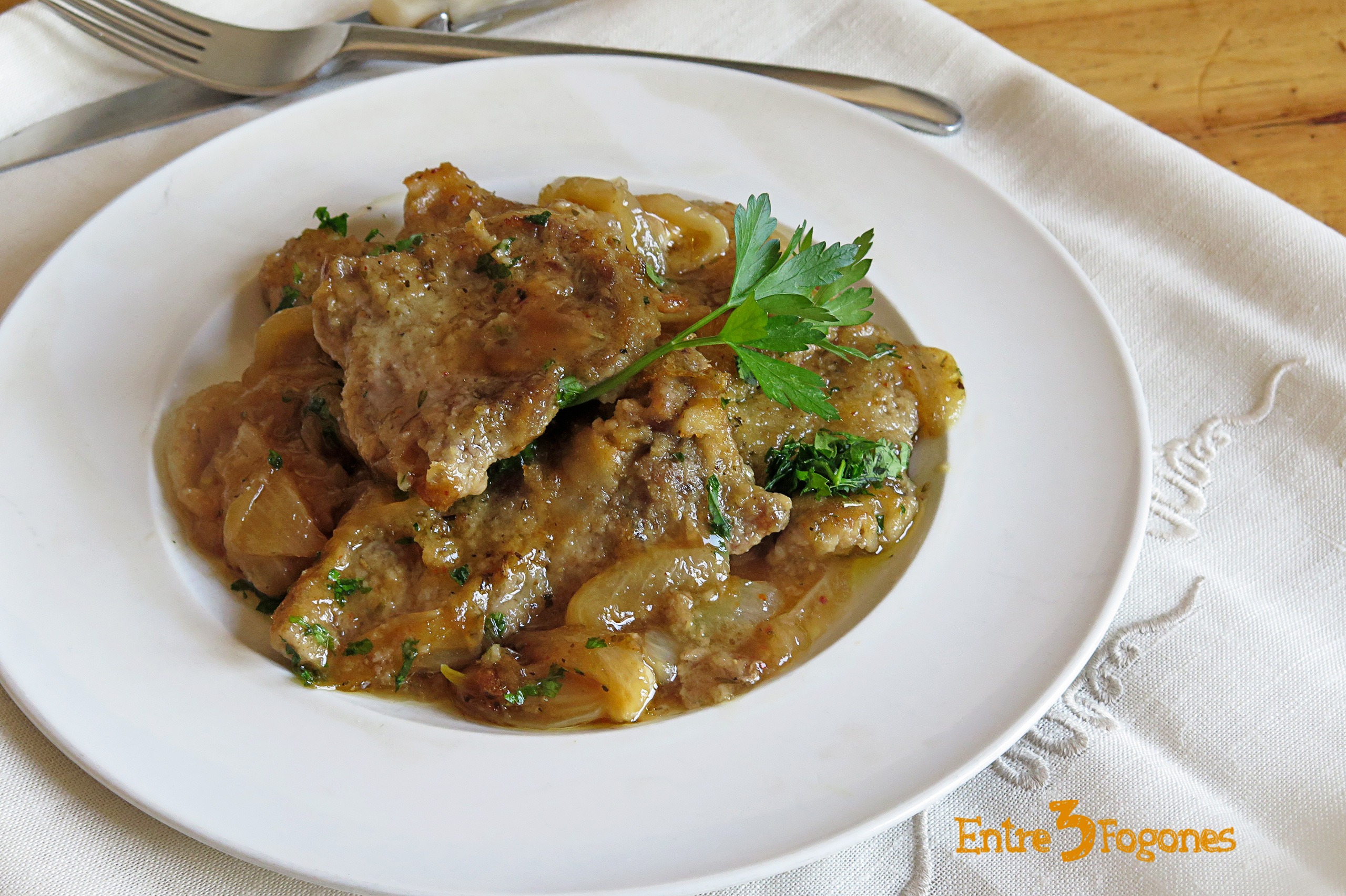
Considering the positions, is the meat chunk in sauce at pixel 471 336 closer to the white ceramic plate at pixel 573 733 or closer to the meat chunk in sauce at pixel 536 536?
the meat chunk in sauce at pixel 536 536

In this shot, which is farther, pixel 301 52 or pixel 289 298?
pixel 301 52

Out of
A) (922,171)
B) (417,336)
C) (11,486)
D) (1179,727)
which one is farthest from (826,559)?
(11,486)

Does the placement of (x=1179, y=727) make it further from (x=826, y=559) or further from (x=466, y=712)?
(x=466, y=712)

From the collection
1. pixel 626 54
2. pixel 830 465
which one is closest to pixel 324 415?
pixel 830 465

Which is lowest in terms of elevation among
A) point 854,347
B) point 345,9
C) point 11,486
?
point 854,347

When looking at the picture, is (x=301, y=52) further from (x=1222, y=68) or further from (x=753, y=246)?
(x=1222, y=68)

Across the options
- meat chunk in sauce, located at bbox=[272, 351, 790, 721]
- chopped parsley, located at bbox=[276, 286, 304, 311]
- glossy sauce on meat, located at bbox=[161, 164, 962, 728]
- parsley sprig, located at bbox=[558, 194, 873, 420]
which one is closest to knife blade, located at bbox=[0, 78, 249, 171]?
chopped parsley, located at bbox=[276, 286, 304, 311]

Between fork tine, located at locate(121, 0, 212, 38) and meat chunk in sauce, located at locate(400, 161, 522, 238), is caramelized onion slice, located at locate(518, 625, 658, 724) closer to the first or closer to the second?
meat chunk in sauce, located at locate(400, 161, 522, 238)
